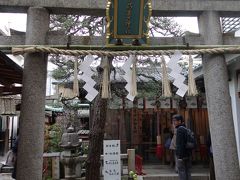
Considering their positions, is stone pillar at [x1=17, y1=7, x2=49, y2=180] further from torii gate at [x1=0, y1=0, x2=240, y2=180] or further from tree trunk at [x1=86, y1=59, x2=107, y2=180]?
tree trunk at [x1=86, y1=59, x2=107, y2=180]

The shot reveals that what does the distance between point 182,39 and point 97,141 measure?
3292 mm

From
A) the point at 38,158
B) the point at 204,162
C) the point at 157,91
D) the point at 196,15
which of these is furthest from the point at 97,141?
the point at 204,162

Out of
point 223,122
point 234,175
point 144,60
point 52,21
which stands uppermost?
point 52,21

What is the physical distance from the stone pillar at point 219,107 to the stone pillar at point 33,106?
2.85 meters

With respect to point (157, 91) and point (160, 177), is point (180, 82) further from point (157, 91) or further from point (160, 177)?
point (157, 91)

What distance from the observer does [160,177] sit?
9922 millimetres

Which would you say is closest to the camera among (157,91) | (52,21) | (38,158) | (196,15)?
(38,158)

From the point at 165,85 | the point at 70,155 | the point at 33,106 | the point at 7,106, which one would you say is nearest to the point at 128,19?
the point at 165,85

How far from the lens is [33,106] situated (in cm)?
459

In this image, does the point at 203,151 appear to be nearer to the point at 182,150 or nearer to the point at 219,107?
the point at 182,150

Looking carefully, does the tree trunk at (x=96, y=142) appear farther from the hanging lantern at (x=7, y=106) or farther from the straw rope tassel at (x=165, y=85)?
the hanging lantern at (x=7, y=106)

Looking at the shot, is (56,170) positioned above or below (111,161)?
below

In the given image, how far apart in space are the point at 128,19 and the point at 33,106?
2.03 meters

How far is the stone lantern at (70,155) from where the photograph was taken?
8500 millimetres
